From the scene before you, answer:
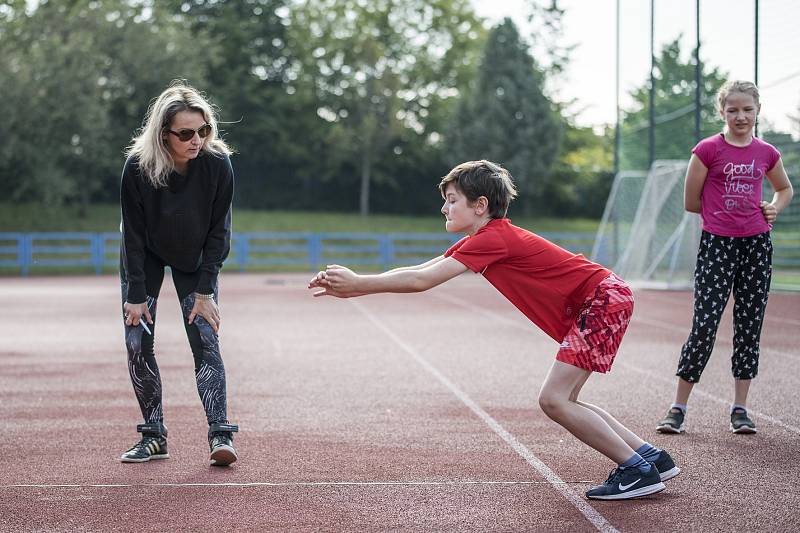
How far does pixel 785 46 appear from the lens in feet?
53.0

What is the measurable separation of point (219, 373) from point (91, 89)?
32374 mm

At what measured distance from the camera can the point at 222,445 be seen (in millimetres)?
5129

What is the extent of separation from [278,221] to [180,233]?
3790cm

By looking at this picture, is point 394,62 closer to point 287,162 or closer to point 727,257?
point 287,162

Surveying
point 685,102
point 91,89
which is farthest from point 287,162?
point 685,102

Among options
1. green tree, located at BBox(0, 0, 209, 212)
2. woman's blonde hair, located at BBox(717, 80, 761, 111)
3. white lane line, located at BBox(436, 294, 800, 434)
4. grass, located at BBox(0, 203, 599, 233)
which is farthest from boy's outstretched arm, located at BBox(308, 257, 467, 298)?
grass, located at BBox(0, 203, 599, 233)

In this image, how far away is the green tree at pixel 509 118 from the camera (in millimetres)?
44719

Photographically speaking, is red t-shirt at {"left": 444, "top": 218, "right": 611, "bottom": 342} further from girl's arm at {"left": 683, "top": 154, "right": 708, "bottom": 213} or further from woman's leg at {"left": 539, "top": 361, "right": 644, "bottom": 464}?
girl's arm at {"left": 683, "top": 154, "right": 708, "bottom": 213}

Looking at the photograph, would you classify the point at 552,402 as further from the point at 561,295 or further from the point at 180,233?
the point at 180,233

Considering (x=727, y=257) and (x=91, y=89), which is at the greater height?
(x=91, y=89)

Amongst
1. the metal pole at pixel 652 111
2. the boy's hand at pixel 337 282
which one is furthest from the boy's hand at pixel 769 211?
the metal pole at pixel 652 111

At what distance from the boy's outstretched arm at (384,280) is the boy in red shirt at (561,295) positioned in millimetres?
42

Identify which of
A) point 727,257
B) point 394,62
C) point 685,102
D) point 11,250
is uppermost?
point 394,62

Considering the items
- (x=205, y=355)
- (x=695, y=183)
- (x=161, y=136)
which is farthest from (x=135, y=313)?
(x=695, y=183)
